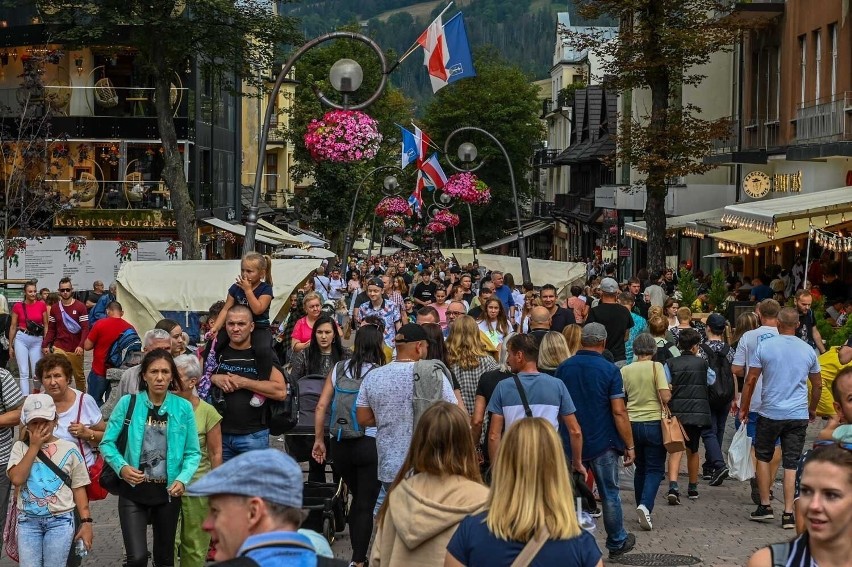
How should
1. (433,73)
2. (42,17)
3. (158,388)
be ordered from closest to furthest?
(158,388)
(433,73)
(42,17)

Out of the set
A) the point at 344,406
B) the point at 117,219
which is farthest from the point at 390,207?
the point at 344,406

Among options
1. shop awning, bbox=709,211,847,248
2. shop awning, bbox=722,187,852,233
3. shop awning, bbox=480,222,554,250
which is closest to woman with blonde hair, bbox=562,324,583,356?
shop awning, bbox=722,187,852,233

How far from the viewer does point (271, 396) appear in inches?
370

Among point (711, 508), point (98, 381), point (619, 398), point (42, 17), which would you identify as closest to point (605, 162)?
point (42, 17)

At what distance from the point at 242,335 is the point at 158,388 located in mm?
1303

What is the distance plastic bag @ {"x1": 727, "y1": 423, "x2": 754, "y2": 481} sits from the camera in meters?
12.5

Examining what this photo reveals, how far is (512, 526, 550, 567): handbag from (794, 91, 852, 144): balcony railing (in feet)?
74.1

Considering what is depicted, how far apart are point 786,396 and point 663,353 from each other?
215 centimetres

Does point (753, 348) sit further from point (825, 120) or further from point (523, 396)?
point (825, 120)

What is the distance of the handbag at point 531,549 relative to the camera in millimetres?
5004

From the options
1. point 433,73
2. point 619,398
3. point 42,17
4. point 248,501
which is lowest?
point 619,398

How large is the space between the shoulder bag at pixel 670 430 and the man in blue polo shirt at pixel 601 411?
1.65 metres

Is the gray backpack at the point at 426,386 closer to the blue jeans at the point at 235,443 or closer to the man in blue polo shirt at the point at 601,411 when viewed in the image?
the blue jeans at the point at 235,443

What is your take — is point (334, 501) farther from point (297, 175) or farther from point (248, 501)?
point (297, 175)
